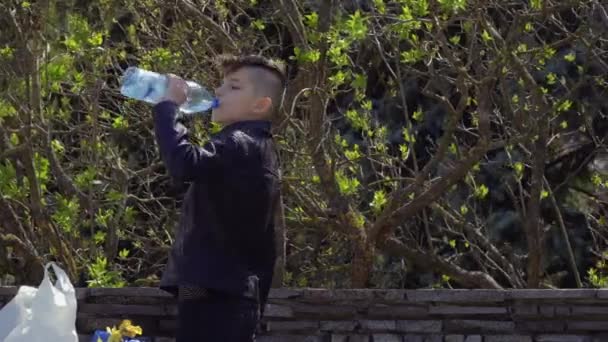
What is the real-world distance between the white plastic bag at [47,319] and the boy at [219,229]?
12.4 inches

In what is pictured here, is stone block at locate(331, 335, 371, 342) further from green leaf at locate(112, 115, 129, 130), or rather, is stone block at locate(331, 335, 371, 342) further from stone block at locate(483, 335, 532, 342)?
green leaf at locate(112, 115, 129, 130)

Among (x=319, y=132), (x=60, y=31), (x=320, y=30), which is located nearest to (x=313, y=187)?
(x=319, y=132)

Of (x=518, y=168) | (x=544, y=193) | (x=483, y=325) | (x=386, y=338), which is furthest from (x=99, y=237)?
(x=544, y=193)

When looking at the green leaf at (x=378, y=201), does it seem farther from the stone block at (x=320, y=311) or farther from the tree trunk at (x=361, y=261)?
the stone block at (x=320, y=311)

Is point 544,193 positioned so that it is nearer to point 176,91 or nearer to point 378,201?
point 378,201

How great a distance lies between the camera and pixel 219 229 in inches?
146

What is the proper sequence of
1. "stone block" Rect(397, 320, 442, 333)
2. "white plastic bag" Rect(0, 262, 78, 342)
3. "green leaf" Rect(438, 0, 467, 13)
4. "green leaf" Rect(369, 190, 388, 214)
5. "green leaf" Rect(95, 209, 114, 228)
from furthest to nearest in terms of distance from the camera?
1. "green leaf" Rect(95, 209, 114, 228)
2. "green leaf" Rect(369, 190, 388, 214)
3. "stone block" Rect(397, 320, 442, 333)
4. "green leaf" Rect(438, 0, 467, 13)
5. "white plastic bag" Rect(0, 262, 78, 342)

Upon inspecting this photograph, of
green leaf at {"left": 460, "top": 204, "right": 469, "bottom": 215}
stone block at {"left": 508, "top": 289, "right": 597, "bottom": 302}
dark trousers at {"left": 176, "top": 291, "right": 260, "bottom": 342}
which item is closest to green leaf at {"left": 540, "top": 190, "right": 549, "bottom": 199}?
green leaf at {"left": 460, "top": 204, "right": 469, "bottom": 215}

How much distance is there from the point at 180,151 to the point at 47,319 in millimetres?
672

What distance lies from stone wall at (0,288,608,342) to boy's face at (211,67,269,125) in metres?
1.38

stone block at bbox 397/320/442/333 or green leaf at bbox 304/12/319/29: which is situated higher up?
green leaf at bbox 304/12/319/29

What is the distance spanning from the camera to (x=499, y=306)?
5055mm

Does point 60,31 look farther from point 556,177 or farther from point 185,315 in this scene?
point 556,177

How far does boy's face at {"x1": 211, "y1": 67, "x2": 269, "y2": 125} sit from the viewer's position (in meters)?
3.92
